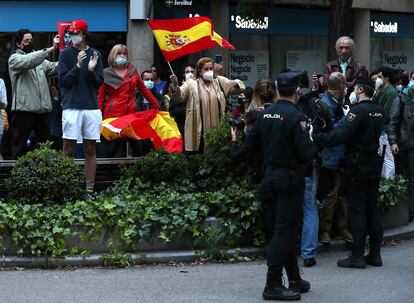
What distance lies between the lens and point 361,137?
9.43 metres

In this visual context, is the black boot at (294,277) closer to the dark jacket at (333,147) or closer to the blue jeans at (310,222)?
the blue jeans at (310,222)

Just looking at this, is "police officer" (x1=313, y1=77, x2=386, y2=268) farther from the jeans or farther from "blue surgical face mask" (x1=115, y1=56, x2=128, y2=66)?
"blue surgical face mask" (x1=115, y1=56, x2=128, y2=66)

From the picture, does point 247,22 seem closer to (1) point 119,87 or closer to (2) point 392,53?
(2) point 392,53

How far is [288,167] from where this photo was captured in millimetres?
7957

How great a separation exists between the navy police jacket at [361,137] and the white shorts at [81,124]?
2871 millimetres

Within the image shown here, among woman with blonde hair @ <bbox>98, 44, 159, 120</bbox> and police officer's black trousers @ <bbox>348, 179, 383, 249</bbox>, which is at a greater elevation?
woman with blonde hair @ <bbox>98, 44, 159, 120</bbox>

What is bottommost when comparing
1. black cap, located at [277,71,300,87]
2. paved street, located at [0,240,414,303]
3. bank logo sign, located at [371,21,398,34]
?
paved street, located at [0,240,414,303]

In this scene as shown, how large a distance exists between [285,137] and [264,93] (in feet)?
6.03

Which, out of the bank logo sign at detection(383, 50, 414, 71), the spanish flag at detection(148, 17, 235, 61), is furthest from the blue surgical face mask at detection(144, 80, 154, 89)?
the bank logo sign at detection(383, 50, 414, 71)

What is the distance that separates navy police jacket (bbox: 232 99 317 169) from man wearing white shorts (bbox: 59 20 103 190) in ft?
11.2

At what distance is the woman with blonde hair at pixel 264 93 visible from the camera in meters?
9.66

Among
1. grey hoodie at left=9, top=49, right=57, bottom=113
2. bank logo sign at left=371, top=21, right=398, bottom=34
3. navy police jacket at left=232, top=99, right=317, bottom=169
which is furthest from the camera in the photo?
bank logo sign at left=371, top=21, right=398, bottom=34

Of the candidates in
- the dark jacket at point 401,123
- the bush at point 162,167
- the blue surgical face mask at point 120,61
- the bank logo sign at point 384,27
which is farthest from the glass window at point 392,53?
the bush at point 162,167

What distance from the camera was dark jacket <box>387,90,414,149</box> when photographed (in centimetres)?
1223
